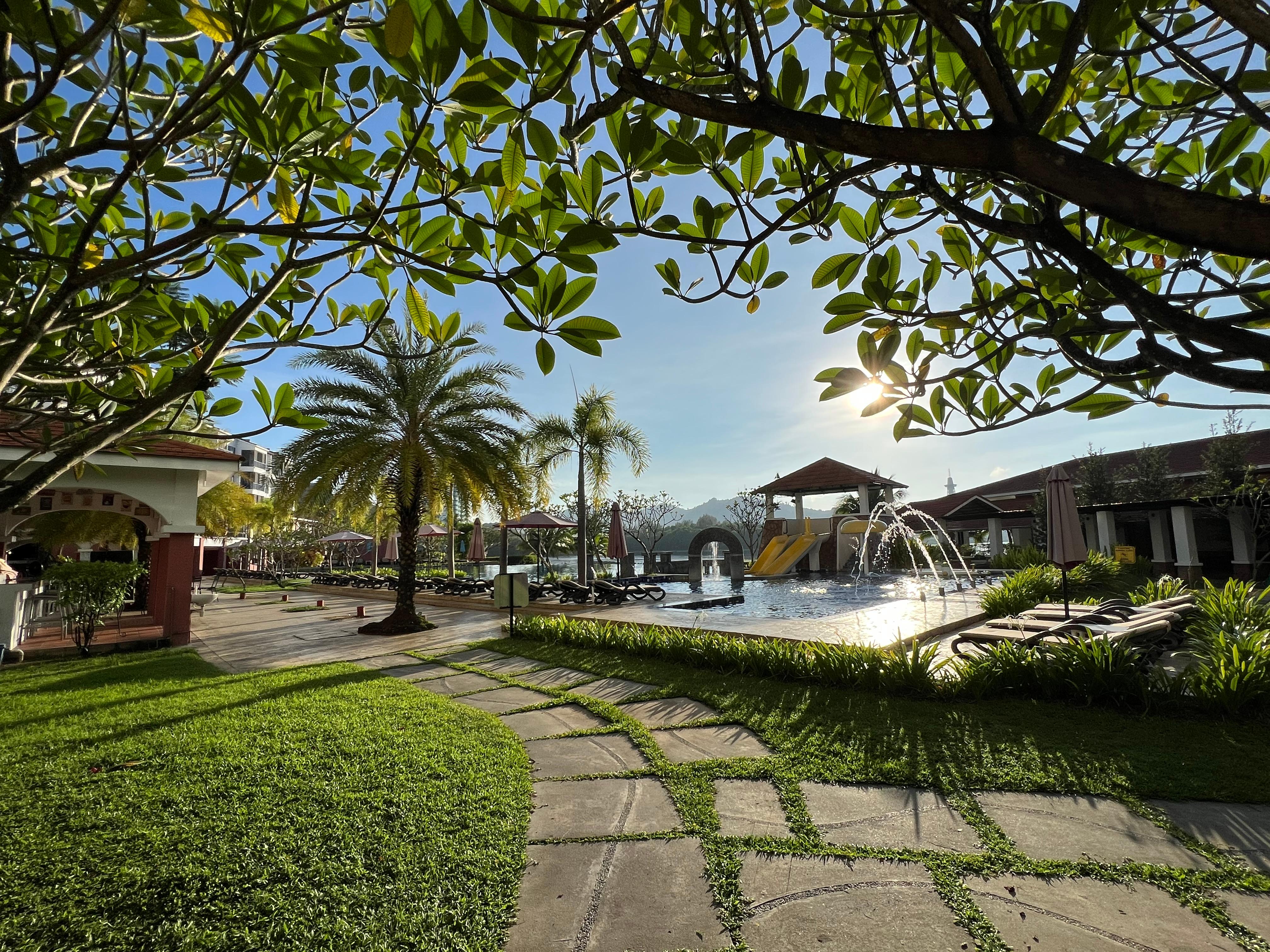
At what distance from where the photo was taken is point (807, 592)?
18.2m

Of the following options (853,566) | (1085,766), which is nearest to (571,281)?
(1085,766)

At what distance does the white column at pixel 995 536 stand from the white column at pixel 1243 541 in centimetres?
900

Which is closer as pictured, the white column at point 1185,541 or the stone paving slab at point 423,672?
the stone paving slab at point 423,672

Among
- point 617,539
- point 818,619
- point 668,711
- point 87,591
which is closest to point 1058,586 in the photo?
point 818,619

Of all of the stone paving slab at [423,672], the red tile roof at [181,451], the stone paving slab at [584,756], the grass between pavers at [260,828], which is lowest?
the stone paving slab at [423,672]

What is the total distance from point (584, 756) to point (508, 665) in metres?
4.06

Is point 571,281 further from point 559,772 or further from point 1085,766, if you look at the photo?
point 1085,766

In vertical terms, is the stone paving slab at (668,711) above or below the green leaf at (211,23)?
below

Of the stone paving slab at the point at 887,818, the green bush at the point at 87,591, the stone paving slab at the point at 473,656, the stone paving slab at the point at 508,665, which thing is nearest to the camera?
the stone paving slab at the point at 887,818

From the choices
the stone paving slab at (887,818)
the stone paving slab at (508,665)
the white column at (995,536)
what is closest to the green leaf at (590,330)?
the stone paving slab at (887,818)

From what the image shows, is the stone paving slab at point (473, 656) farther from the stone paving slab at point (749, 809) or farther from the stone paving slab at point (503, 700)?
the stone paving slab at point (749, 809)

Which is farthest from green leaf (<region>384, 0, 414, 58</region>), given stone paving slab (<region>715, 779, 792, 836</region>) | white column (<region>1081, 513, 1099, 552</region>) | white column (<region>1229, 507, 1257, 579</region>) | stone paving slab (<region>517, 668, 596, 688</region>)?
white column (<region>1081, 513, 1099, 552</region>)

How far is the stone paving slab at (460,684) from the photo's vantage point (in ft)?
23.4

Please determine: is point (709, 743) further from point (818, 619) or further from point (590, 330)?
point (818, 619)
